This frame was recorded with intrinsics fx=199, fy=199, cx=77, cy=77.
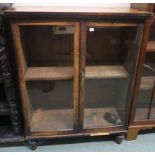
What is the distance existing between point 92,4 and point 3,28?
0.63m

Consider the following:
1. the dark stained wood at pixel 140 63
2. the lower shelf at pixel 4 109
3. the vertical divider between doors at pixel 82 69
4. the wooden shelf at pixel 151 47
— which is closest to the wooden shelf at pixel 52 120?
the vertical divider between doors at pixel 82 69

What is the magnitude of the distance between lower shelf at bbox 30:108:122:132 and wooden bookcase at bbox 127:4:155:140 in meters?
0.17

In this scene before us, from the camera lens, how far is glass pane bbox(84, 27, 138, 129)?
4.08 feet

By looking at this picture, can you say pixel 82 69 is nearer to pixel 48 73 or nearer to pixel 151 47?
pixel 48 73

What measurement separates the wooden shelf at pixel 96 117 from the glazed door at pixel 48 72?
0.39 ft

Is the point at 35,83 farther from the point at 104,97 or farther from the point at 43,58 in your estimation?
the point at 104,97

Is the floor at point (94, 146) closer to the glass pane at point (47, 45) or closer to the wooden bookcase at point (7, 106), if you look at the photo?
the wooden bookcase at point (7, 106)

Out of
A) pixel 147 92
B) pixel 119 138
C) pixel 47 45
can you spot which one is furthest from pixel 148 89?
pixel 47 45

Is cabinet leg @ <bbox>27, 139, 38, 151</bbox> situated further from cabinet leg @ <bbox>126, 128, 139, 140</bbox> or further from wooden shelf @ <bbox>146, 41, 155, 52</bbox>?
wooden shelf @ <bbox>146, 41, 155, 52</bbox>

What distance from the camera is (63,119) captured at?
58.7 inches

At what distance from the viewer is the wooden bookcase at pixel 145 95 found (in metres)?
1.32

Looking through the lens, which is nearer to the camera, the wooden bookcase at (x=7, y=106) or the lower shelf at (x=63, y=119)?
the wooden bookcase at (x=7, y=106)

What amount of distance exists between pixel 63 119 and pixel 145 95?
2.10 ft

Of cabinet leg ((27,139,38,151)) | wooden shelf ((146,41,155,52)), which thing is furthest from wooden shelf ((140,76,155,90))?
cabinet leg ((27,139,38,151))
